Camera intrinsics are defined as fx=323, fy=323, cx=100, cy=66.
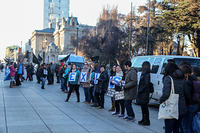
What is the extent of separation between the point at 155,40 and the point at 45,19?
4223 inches

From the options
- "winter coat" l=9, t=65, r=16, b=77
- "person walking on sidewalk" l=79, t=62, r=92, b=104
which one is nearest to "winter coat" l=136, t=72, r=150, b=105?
"person walking on sidewalk" l=79, t=62, r=92, b=104

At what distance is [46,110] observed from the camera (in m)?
12.0

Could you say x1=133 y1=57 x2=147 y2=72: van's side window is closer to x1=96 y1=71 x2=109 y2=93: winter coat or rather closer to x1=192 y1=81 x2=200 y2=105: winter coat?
x1=96 y1=71 x2=109 y2=93: winter coat

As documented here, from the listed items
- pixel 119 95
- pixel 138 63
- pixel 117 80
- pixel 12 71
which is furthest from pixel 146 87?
pixel 12 71

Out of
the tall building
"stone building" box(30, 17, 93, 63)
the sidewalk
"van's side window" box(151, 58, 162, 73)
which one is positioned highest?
the tall building

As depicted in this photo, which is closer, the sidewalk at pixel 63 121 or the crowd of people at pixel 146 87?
the crowd of people at pixel 146 87

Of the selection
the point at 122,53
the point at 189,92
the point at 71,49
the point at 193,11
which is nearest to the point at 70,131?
the point at 189,92

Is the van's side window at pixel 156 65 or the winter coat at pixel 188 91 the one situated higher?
the van's side window at pixel 156 65

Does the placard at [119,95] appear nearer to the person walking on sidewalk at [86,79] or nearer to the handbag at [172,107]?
the person walking on sidewalk at [86,79]

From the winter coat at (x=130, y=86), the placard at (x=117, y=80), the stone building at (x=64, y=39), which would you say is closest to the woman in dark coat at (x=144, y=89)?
the winter coat at (x=130, y=86)

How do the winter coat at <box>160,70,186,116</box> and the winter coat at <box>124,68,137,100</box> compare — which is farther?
the winter coat at <box>124,68,137,100</box>

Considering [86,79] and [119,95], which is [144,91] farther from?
[86,79]

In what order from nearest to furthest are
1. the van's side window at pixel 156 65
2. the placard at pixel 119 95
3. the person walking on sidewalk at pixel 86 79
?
the placard at pixel 119 95 < the van's side window at pixel 156 65 < the person walking on sidewalk at pixel 86 79

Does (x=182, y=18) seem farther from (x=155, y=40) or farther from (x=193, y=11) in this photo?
(x=155, y=40)
